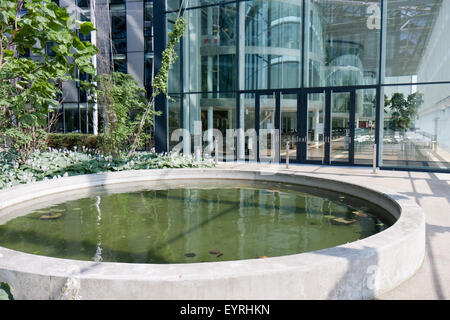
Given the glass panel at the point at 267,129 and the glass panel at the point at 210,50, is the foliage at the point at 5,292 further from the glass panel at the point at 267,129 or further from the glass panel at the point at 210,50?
the glass panel at the point at 210,50

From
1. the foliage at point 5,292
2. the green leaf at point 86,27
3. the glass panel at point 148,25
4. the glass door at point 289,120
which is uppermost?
the glass panel at point 148,25

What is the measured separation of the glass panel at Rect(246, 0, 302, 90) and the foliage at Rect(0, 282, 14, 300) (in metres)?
12.7

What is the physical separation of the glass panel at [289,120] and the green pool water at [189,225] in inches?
243

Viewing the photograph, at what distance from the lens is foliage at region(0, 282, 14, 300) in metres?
2.85

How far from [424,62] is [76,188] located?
38.8 feet

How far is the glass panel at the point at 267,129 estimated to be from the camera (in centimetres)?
1495

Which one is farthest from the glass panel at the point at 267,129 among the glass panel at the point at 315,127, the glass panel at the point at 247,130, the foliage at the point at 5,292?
the foliage at the point at 5,292

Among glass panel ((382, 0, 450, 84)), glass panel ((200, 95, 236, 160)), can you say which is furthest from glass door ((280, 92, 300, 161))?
glass panel ((382, 0, 450, 84))

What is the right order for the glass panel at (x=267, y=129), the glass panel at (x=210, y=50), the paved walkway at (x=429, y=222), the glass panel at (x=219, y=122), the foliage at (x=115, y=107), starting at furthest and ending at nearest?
the glass panel at (x=219, y=122), the glass panel at (x=210, y=50), the glass panel at (x=267, y=129), the foliage at (x=115, y=107), the paved walkway at (x=429, y=222)

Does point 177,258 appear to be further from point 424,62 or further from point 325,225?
point 424,62

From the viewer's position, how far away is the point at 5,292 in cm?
290

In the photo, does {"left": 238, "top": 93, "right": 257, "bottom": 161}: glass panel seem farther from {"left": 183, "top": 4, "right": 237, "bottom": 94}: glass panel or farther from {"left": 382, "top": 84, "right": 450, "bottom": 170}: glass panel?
{"left": 382, "top": 84, "right": 450, "bottom": 170}: glass panel

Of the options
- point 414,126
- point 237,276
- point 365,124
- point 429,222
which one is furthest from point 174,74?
point 237,276

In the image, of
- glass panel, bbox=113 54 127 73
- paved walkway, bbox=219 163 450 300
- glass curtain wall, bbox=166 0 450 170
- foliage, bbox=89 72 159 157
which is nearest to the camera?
paved walkway, bbox=219 163 450 300
